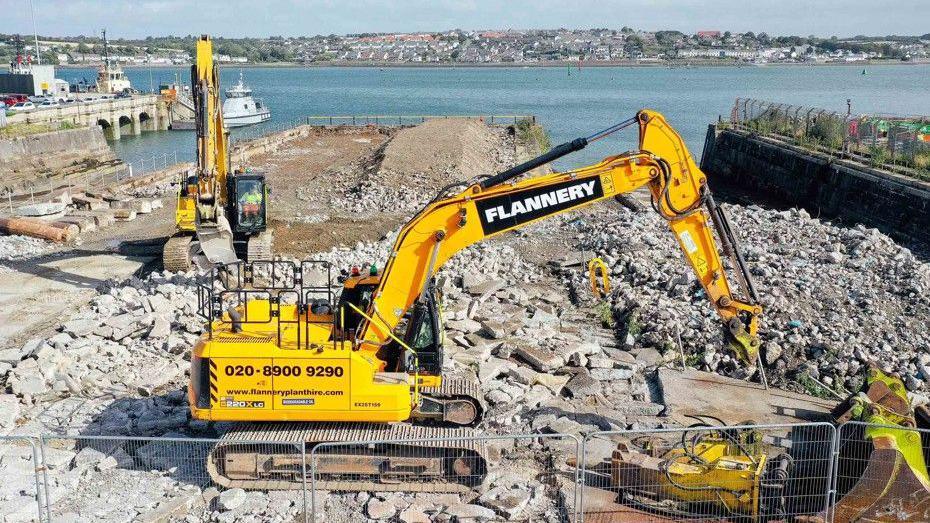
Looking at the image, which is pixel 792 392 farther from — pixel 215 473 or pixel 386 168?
pixel 386 168

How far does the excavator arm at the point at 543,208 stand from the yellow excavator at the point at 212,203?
32.2 ft

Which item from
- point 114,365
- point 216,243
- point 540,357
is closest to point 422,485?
point 540,357

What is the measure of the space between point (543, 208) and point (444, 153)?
28908mm

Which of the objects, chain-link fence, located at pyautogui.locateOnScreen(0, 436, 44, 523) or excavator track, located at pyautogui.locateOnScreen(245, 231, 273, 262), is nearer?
chain-link fence, located at pyautogui.locateOnScreen(0, 436, 44, 523)

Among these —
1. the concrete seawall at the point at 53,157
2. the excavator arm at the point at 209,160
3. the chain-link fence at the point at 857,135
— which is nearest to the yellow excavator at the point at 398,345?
the excavator arm at the point at 209,160

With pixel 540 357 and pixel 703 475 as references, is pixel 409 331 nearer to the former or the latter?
pixel 703 475

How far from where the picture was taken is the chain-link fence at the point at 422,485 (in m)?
9.50

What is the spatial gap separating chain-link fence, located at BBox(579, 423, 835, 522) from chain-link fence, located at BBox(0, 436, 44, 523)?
18.3 ft

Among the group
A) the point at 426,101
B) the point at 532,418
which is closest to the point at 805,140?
the point at 532,418

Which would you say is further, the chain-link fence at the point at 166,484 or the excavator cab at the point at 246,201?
the excavator cab at the point at 246,201

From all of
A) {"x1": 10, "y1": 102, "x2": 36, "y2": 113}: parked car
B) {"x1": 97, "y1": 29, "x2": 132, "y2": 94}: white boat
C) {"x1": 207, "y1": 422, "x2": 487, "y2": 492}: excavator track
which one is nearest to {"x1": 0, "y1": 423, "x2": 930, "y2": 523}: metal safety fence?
{"x1": 207, "y1": 422, "x2": 487, "y2": 492}: excavator track

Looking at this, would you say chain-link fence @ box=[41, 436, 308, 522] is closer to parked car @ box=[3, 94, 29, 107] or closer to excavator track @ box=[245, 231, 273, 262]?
excavator track @ box=[245, 231, 273, 262]

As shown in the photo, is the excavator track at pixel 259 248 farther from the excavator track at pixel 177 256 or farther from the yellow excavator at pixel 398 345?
the yellow excavator at pixel 398 345

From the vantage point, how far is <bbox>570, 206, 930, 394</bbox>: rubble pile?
14.0 metres
